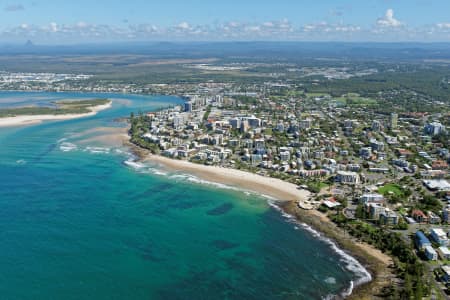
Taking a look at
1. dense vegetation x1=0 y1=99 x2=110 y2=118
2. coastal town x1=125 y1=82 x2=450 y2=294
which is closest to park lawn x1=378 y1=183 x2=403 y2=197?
coastal town x1=125 y1=82 x2=450 y2=294

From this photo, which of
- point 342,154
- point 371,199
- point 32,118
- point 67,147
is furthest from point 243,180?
point 32,118

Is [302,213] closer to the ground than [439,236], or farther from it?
closer to the ground

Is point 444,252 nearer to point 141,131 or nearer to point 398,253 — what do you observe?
point 398,253

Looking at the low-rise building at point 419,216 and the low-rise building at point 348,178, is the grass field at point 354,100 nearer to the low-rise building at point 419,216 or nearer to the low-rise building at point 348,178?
the low-rise building at point 348,178

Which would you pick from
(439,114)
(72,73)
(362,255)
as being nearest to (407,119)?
(439,114)

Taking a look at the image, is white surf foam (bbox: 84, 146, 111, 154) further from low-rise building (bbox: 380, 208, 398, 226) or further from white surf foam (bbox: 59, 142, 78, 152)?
low-rise building (bbox: 380, 208, 398, 226)

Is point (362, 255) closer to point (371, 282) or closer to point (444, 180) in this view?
point (371, 282)

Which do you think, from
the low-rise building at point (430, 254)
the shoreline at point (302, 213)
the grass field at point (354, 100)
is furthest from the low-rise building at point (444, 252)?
the grass field at point (354, 100)
